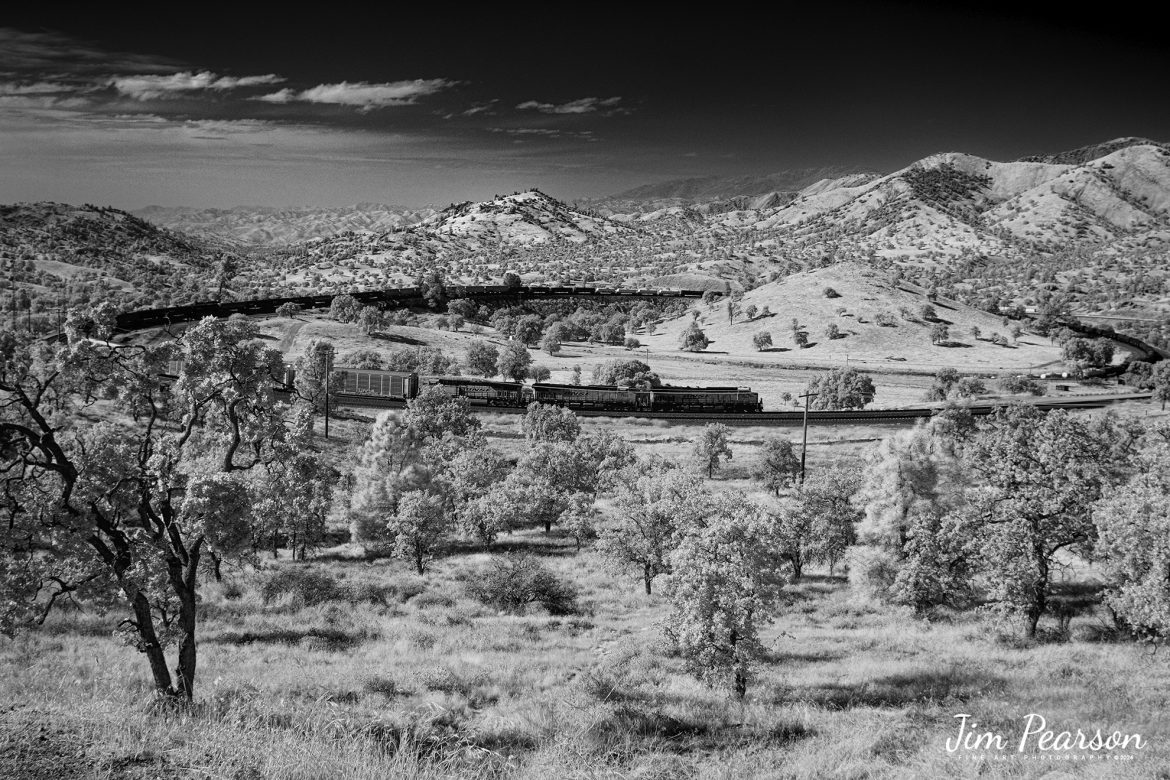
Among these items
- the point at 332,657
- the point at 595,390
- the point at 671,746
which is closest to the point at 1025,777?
the point at 671,746

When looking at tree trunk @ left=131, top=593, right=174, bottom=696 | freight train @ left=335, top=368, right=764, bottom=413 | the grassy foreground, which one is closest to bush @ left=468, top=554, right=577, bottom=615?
the grassy foreground

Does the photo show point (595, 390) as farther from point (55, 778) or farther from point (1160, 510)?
point (55, 778)

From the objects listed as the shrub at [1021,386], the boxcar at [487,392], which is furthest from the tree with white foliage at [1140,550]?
the shrub at [1021,386]

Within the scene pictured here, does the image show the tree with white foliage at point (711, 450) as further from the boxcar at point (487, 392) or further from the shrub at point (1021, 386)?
the shrub at point (1021, 386)

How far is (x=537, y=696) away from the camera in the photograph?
67.2ft

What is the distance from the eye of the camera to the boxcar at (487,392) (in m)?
89.7

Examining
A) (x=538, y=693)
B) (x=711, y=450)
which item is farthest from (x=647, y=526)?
(x=711, y=450)

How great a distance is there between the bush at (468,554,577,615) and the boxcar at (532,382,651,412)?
55.8 m

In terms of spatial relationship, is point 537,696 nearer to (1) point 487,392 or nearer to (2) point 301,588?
(2) point 301,588

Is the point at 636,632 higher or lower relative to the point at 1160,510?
lower

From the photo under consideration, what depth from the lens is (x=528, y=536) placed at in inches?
1980

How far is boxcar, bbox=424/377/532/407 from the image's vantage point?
3531 inches

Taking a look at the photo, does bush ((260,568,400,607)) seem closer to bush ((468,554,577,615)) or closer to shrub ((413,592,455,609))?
shrub ((413,592,455,609))

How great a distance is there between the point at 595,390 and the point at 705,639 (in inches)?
2795
